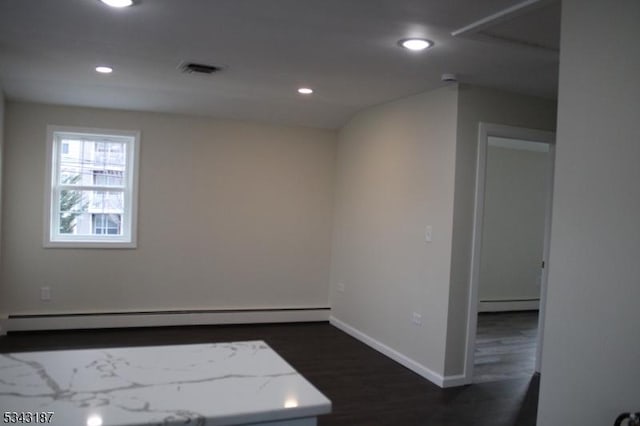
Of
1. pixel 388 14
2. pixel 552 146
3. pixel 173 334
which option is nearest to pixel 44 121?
pixel 173 334

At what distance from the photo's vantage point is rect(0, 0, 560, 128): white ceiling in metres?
2.62

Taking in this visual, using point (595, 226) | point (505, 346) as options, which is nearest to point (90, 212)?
point (505, 346)

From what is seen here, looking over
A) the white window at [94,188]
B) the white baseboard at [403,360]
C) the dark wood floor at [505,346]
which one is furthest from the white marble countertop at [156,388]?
the white window at [94,188]

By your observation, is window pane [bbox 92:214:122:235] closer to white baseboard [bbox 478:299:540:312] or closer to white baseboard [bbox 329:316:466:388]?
white baseboard [bbox 329:316:466:388]

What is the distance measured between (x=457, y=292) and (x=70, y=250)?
3.78m

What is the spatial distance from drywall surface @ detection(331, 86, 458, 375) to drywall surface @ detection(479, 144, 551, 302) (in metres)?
2.38

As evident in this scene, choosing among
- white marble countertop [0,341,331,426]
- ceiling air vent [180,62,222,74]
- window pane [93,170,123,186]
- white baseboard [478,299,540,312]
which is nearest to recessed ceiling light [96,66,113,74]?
ceiling air vent [180,62,222,74]

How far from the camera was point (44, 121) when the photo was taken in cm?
513

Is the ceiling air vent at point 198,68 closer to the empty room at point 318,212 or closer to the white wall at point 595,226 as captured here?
the empty room at point 318,212

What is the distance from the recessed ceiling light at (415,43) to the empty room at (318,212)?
0.7 inches

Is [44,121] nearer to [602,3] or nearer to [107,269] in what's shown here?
[107,269]

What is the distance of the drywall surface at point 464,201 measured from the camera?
4.03 meters

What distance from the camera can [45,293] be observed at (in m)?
5.15

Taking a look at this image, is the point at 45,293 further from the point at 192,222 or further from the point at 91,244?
the point at 192,222
